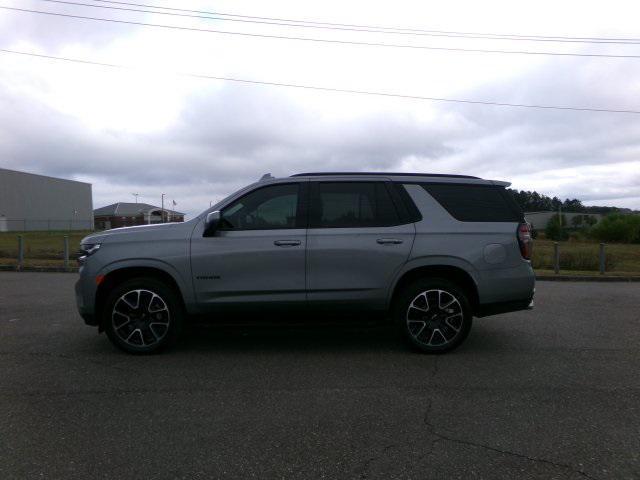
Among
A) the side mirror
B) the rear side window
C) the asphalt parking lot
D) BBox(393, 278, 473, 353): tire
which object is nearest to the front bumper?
the asphalt parking lot

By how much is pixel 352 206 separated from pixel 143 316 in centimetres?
246

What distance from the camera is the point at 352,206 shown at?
5535 millimetres

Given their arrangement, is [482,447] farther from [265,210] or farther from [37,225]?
[37,225]

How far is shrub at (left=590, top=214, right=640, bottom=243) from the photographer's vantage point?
5466 centimetres

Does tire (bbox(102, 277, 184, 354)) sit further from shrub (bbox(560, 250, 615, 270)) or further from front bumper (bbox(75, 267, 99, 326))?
shrub (bbox(560, 250, 615, 270))

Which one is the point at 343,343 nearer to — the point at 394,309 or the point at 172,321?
the point at 394,309

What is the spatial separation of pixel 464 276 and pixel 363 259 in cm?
111

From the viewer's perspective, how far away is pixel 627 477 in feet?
9.86

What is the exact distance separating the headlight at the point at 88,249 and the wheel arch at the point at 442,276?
309cm

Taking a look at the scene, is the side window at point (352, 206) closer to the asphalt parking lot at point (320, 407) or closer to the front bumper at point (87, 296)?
the asphalt parking lot at point (320, 407)

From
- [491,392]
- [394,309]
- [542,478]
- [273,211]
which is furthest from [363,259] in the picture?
[542,478]

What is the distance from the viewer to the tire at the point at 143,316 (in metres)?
5.34

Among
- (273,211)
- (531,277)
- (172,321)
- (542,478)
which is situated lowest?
(542,478)

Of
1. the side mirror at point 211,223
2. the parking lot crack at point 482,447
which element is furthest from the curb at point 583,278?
the parking lot crack at point 482,447
